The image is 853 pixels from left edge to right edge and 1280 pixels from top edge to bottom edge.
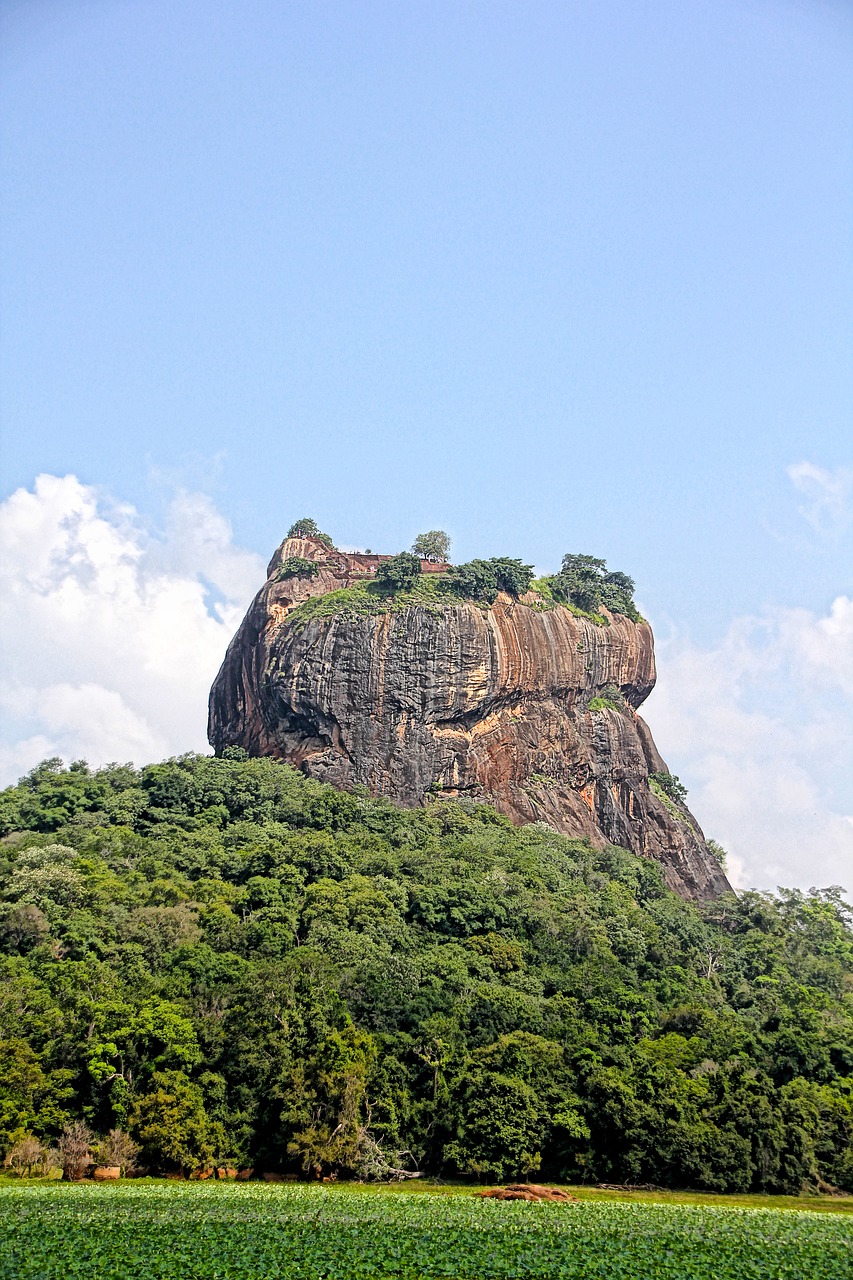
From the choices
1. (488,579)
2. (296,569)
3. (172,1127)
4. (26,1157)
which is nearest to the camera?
(26,1157)

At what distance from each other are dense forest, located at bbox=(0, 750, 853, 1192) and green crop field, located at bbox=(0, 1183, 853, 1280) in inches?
204

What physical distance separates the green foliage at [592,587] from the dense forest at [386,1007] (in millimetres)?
19301

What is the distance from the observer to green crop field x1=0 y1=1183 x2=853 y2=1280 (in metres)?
22.8

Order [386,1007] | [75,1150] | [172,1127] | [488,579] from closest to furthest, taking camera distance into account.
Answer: [75,1150] < [172,1127] < [386,1007] < [488,579]

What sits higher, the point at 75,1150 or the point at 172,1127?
the point at 172,1127

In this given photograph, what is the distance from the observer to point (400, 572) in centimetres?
6819

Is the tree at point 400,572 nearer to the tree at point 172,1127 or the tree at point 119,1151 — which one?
the tree at point 172,1127

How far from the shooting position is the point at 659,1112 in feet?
113

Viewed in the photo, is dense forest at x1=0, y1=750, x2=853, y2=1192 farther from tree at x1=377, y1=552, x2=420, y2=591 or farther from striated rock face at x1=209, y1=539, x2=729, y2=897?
tree at x1=377, y1=552, x2=420, y2=591

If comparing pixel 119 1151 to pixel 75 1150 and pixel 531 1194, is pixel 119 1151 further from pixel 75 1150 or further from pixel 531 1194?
pixel 531 1194

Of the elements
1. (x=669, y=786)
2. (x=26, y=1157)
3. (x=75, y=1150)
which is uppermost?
(x=669, y=786)

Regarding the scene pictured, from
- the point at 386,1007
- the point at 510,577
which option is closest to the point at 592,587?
the point at 510,577

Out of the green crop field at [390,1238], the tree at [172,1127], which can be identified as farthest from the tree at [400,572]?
the green crop field at [390,1238]

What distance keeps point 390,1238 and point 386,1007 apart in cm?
1453
